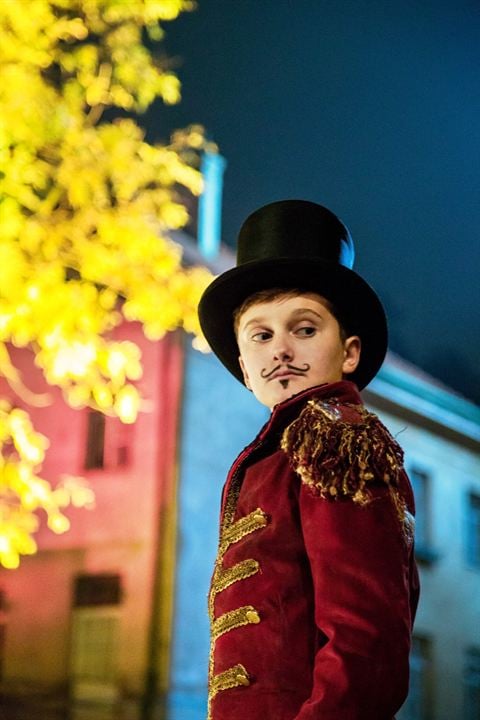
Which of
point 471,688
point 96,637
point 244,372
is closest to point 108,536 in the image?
point 96,637

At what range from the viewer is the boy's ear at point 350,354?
4.66ft

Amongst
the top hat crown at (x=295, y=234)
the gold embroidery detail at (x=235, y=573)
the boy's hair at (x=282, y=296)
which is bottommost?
the gold embroidery detail at (x=235, y=573)

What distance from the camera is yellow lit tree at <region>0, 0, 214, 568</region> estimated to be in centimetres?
383

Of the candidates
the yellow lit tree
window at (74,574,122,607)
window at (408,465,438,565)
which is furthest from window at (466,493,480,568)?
the yellow lit tree

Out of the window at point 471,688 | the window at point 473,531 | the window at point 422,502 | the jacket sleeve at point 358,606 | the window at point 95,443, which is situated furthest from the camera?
the window at point 473,531

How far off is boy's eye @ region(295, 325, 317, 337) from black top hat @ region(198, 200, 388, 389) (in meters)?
0.05

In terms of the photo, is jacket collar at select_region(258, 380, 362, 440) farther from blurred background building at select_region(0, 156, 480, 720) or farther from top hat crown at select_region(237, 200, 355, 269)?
blurred background building at select_region(0, 156, 480, 720)

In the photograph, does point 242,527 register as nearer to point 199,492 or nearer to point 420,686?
point 199,492

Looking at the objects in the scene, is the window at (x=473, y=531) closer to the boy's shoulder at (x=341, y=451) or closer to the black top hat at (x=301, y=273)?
the black top hat at (x=301, y=273)

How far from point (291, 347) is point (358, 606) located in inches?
15.3

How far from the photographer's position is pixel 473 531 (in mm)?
9219

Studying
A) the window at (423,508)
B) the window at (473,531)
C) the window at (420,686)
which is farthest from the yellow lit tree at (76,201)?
the window at (473,531)

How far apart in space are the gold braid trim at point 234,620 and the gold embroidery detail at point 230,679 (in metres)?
0.05

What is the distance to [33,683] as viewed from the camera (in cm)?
709
